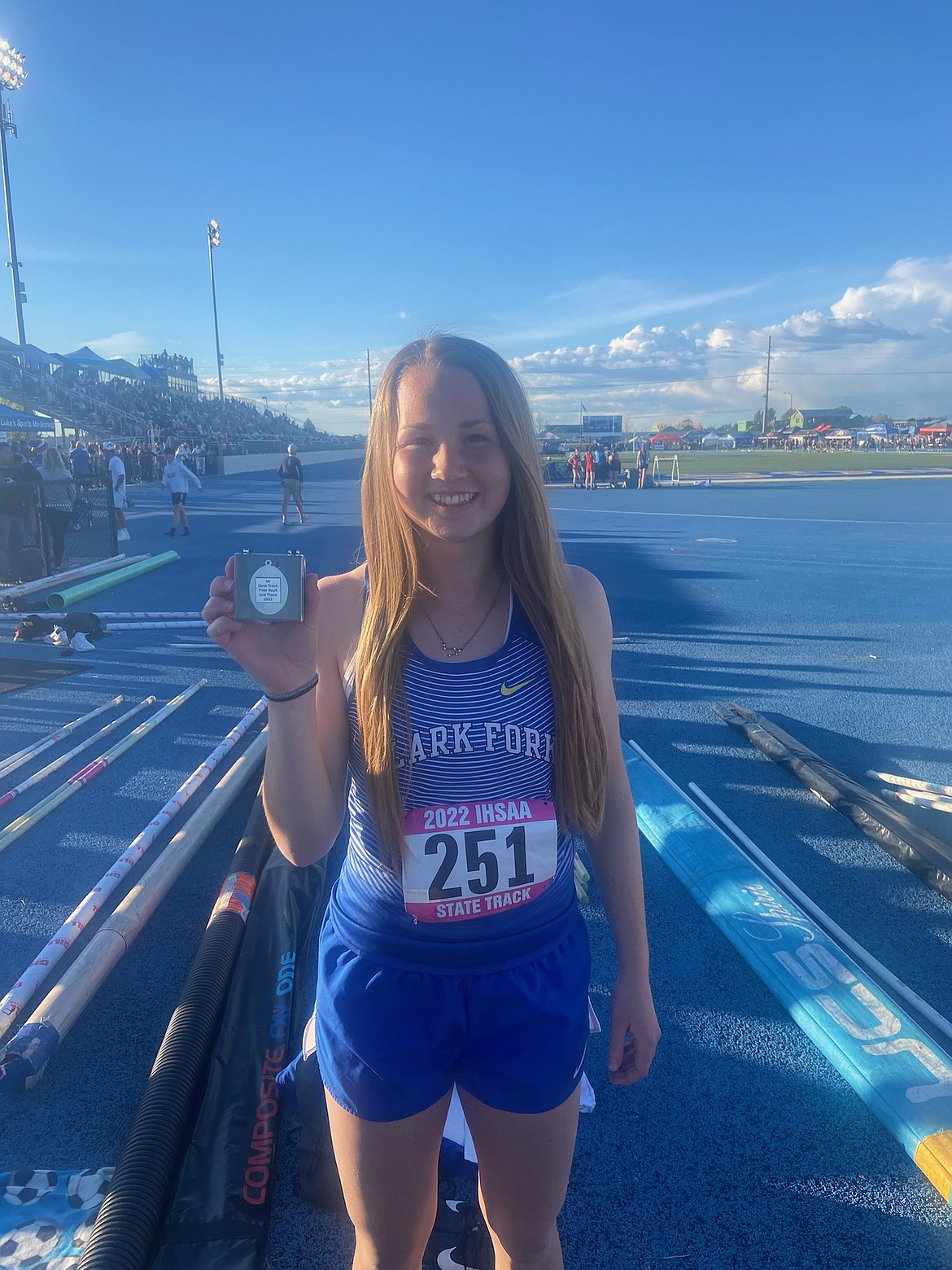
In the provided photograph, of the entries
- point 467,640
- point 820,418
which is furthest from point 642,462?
point 820,418

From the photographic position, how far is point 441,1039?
61.2 inches

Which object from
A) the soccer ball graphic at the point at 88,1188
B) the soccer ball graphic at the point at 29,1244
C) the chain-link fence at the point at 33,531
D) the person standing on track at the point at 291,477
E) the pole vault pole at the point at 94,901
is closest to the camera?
the soccer ball graphic at the point at 29,1244

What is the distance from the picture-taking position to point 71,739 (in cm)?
617

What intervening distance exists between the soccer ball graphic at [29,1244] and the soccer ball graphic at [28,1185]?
0.09 m

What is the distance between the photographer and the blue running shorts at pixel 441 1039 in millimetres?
1547

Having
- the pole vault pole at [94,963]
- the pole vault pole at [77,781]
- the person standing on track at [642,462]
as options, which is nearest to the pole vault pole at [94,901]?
the pole vault pole at [94,963]

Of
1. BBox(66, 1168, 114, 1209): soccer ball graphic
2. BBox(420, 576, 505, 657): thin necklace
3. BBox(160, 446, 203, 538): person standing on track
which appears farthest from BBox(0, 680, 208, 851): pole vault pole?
BBox(160, 446, 203, 538): person standing on track

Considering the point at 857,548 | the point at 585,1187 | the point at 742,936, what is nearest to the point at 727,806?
the point at 742,936

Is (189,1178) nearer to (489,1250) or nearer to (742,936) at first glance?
(489,1250)

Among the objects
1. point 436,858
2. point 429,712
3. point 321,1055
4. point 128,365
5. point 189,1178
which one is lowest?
point 189,1178

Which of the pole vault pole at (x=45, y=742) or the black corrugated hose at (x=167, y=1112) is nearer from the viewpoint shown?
the black corrugated hose at (x=167, y=1112)

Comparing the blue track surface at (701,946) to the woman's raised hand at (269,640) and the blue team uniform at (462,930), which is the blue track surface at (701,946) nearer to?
the blue team uniform at (462,930)

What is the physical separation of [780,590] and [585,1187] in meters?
11.2

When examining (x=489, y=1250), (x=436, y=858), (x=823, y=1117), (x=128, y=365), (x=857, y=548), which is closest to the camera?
(x=436, y=858)
